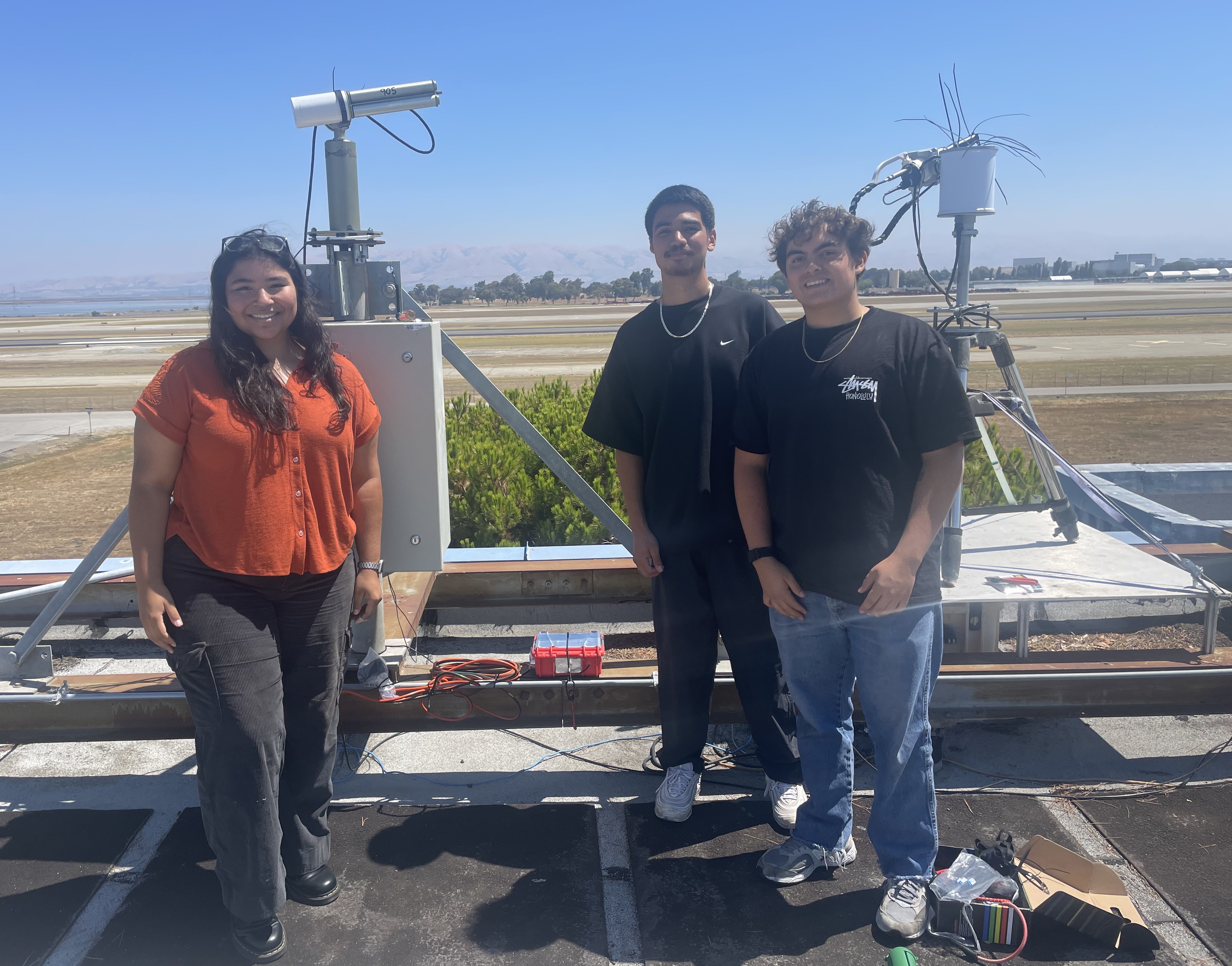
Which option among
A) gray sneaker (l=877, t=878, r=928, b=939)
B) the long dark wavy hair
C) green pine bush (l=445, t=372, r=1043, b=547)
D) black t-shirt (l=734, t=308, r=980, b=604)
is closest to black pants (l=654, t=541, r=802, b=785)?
black t-shirt (l=734, t=308, r=980, b=604)

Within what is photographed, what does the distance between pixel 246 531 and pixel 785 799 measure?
2.09 metres

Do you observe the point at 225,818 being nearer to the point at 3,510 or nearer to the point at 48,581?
the point at 48,581

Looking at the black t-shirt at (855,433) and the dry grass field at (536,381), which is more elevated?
the black t-shirt at (855,433)

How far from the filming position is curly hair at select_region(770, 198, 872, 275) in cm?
268

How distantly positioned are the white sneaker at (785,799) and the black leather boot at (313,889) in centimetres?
154

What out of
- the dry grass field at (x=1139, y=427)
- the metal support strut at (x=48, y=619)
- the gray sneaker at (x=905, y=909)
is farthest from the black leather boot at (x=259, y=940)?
the dry grass field at (x=1139, y=427)

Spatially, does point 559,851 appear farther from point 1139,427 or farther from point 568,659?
point 1139,427

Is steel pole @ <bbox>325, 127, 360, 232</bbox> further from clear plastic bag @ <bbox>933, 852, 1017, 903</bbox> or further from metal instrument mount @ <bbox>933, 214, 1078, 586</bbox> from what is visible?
clear plastic bag @ <bbox>933, 852, 1017, 903</bbox>

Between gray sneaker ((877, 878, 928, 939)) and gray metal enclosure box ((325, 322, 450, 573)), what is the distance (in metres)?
1.96

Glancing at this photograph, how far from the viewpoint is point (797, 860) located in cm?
301

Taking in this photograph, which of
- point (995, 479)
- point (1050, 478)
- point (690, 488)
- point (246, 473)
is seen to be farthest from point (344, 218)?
point (995, 479)

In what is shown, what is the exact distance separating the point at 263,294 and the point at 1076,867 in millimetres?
3002

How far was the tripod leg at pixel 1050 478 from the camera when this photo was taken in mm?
4398

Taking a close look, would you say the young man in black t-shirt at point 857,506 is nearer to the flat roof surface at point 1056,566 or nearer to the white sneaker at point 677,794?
the white sneaker at point 677,794
